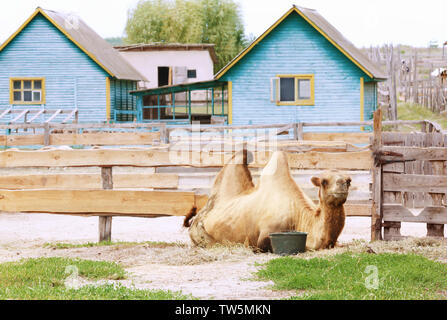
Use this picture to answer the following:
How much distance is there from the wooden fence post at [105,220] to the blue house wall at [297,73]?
20615mm

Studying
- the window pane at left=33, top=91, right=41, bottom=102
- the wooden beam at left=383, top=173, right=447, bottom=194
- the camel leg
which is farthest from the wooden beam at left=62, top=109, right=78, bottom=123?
the camel leg

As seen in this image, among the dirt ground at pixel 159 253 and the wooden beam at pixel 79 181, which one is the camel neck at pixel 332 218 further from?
the wooden beam at pixel 79 181

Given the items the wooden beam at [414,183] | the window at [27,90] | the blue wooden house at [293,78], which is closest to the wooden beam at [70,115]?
the window at [27,90]

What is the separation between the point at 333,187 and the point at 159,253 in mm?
2325

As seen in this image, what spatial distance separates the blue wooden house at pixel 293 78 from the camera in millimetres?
30766

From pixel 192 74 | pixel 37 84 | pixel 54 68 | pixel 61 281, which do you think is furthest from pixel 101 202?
pixel 192 74

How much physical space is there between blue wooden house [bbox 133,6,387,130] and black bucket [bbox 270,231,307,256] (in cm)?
2252

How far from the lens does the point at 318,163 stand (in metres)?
10.2

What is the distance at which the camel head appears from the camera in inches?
320

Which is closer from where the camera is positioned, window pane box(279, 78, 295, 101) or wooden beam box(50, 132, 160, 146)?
wooden beam box(50, 132, 160, 146)

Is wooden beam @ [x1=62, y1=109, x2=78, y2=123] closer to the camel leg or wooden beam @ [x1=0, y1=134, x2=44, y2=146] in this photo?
wooden beam @ [x1=0, y1=134, x2=44, y2=146]

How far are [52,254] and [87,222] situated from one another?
490 cm
